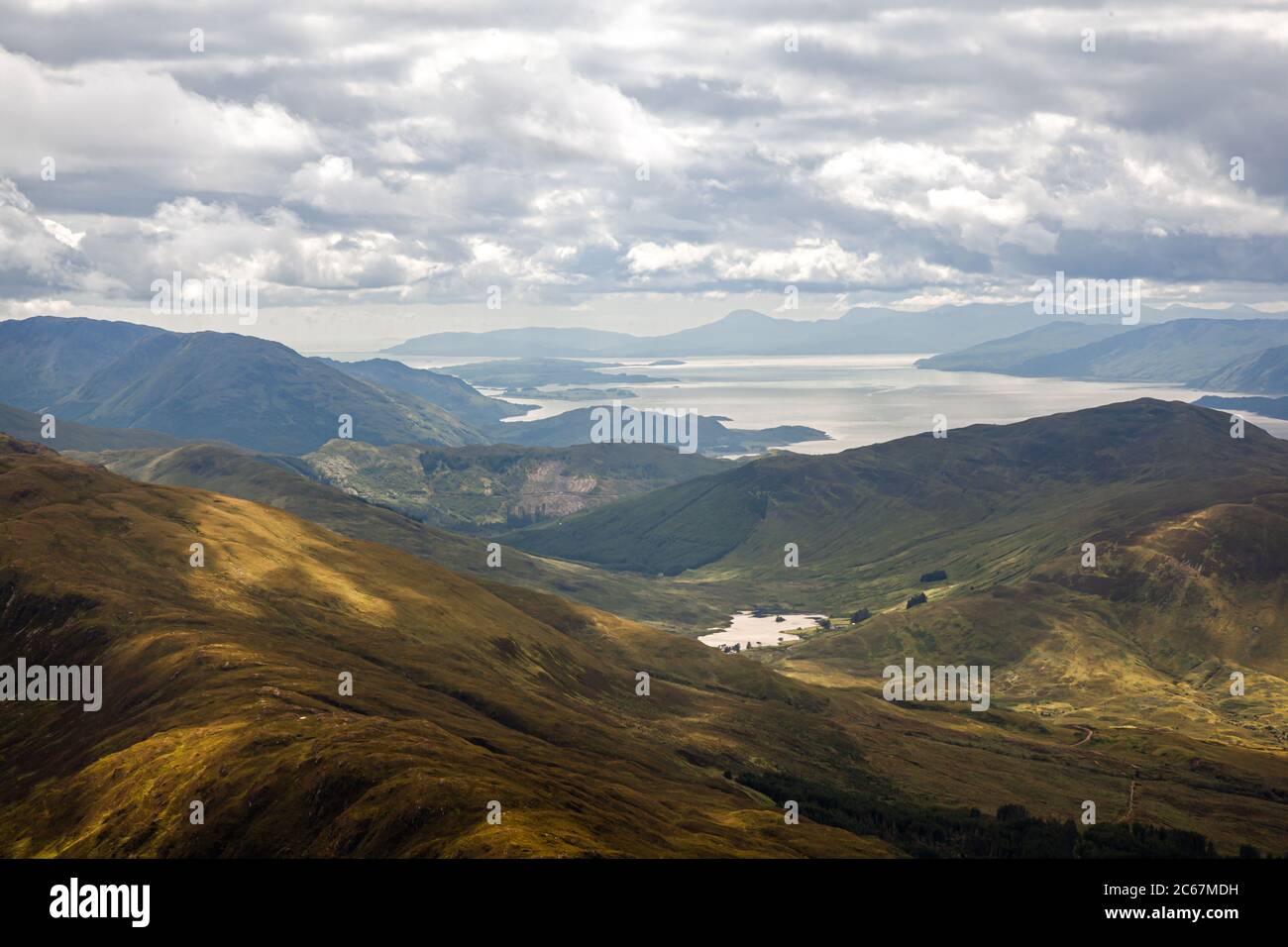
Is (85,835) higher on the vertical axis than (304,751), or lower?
lower
